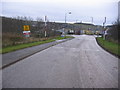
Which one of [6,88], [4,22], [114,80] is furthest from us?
[4,22]

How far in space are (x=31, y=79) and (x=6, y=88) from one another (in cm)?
114

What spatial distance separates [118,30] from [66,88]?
2675cm

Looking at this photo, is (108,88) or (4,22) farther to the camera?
(4,22)

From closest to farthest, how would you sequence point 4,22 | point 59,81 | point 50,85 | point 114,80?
1. point 50,85
2. point 59,81
3. point 114,80
4. point 4,22

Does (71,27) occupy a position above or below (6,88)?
above

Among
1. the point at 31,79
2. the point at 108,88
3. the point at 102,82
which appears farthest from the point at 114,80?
the point at 31,79

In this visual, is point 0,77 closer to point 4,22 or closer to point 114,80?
point 114,80

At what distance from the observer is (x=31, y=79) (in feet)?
19.3

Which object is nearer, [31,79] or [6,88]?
[6,88]

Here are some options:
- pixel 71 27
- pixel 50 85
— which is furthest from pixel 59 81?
pixel 71 27

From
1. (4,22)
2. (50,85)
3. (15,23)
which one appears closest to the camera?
(50,85)

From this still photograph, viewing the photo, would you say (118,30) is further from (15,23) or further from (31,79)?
(31,79)

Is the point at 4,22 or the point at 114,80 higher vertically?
the point at 4,22

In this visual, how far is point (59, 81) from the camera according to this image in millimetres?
5719
